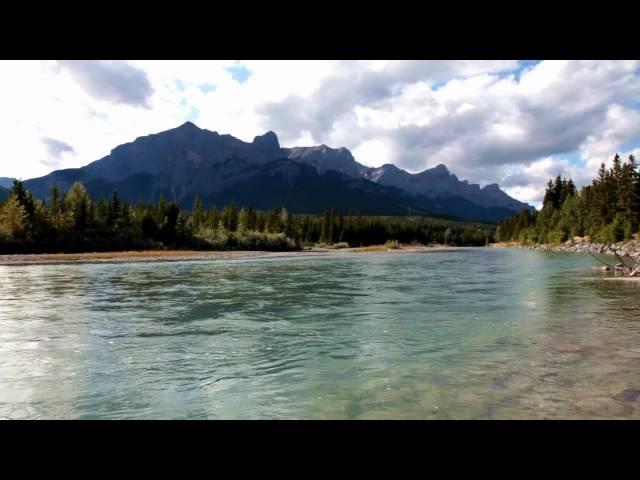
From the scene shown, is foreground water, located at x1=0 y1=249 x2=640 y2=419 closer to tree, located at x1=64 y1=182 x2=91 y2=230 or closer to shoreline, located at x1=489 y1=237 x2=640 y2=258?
shoreline, located at x1=489 y1=237 x2=640 y2=258

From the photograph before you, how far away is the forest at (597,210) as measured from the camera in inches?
3917

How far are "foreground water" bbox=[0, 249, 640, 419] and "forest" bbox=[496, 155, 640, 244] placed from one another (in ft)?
271

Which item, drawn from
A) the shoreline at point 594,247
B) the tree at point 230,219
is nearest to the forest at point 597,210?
the shoreline at point 594,247

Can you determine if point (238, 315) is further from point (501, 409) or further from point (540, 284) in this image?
point (540, 284)

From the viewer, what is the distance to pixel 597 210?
12031 centimetres

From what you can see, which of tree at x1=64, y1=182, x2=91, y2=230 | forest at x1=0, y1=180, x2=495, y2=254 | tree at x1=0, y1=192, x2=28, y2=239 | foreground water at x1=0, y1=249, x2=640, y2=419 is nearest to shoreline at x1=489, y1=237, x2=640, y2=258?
foreground water at x1=0, y1=249, x2=640, y2=419

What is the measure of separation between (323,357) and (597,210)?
417 ft

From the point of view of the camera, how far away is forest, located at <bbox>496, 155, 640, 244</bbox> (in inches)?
3917

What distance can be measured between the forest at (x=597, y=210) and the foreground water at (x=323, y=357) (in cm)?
8274

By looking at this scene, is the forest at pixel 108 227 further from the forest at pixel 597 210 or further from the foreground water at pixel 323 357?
the forest at pixel 597 210
